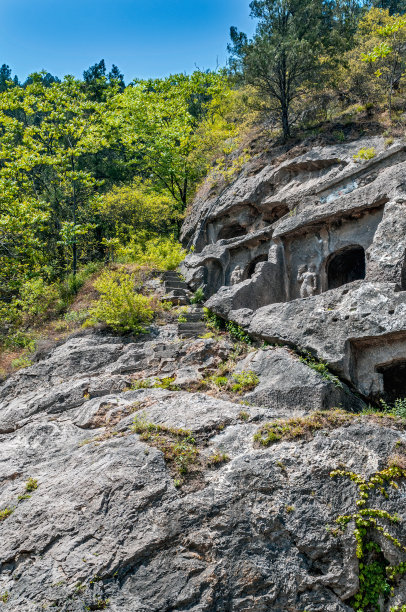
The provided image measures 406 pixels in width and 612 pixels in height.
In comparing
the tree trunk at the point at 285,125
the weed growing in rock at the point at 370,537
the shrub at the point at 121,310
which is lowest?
the weed growing in rock at the point at 370,537

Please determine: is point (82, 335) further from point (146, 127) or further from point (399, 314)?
point (146, 127)

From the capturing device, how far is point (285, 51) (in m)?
18.6

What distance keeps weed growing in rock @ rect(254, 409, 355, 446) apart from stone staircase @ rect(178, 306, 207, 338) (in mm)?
6162

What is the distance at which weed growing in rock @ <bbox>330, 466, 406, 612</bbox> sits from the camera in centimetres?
675

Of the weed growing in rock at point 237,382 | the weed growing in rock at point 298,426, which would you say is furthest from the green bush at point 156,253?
the weed growing in rock at point 298,426

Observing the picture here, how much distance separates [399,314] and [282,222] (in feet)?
→ 23.1

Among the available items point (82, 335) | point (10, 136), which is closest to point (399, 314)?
point (82, 335)

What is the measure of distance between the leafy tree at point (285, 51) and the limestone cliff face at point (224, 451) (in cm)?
633

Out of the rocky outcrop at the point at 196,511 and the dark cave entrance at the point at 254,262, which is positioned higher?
the dark cave entrance at the point at 254,262

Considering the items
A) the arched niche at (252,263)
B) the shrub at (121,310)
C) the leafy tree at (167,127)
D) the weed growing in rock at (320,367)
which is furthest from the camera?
the leafy tree at (167,127)

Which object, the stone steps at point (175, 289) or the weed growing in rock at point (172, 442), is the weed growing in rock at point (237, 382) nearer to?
the weed growing in rock at point (172, 442)

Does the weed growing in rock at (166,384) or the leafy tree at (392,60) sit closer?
the weed growing in rock at (166,384)

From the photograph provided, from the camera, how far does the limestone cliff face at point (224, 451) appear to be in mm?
6742

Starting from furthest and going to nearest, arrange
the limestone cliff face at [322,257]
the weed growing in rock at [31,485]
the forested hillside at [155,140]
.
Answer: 1. the forested hillside at [155,140]
2. the limestone cliff face at [322,257]
3. the weed growing in rock at [31,485]
